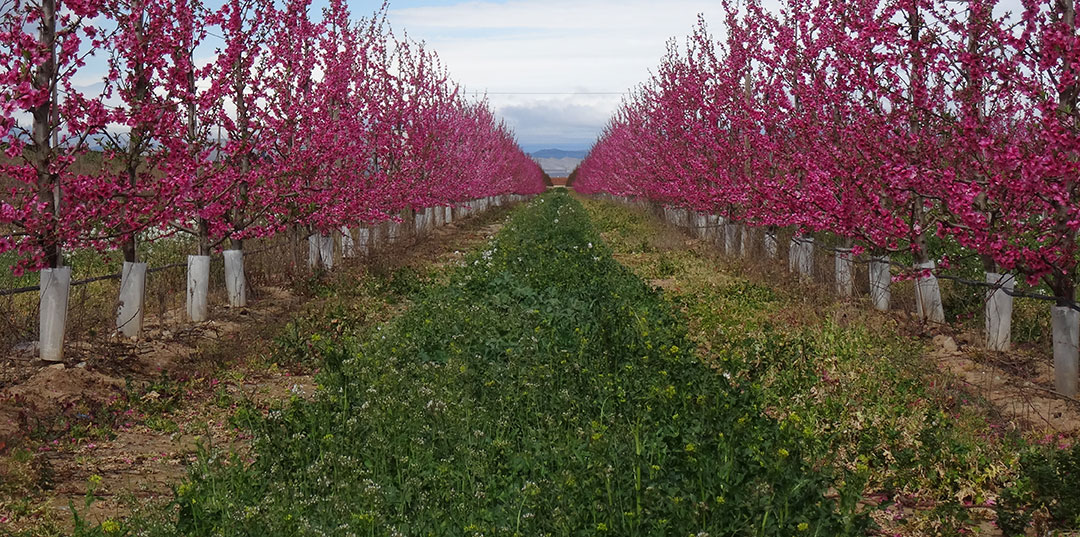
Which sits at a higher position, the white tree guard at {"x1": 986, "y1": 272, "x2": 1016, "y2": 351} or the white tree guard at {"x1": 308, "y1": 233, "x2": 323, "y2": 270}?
the white tree guard at {"x1": 308, "y1": 233, "x2": 323, "y2": 270}

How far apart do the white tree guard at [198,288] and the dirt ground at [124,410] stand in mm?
231

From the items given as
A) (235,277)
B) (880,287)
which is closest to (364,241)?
(235,277)

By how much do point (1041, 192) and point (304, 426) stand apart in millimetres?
5519

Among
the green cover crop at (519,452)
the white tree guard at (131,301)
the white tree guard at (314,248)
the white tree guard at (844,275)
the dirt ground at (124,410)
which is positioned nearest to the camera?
the green cover crop at (519,452)

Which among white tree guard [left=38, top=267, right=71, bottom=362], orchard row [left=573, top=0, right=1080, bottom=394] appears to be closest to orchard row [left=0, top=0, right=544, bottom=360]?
white tree guard [left=38, top=267, right=71, bottom=362]

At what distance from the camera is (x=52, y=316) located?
8.09 meters

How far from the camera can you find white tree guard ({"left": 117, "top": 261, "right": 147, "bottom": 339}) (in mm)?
9359

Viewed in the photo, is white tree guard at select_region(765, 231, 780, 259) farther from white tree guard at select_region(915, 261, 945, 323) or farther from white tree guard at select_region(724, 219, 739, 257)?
white tree guard at select_region(915, 261, 945, 323)

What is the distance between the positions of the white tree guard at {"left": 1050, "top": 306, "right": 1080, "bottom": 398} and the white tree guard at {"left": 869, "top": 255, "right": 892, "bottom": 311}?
3.66 meters

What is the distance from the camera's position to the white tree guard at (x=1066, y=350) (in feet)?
23.1

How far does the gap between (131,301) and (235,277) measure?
2.68 meters

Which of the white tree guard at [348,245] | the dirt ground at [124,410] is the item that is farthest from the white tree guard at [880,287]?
the white tree guard at [348,245]

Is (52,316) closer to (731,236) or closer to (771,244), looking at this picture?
(771,244)

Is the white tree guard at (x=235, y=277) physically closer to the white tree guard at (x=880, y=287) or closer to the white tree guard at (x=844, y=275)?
the white tree guard at (x=844, y=275)
